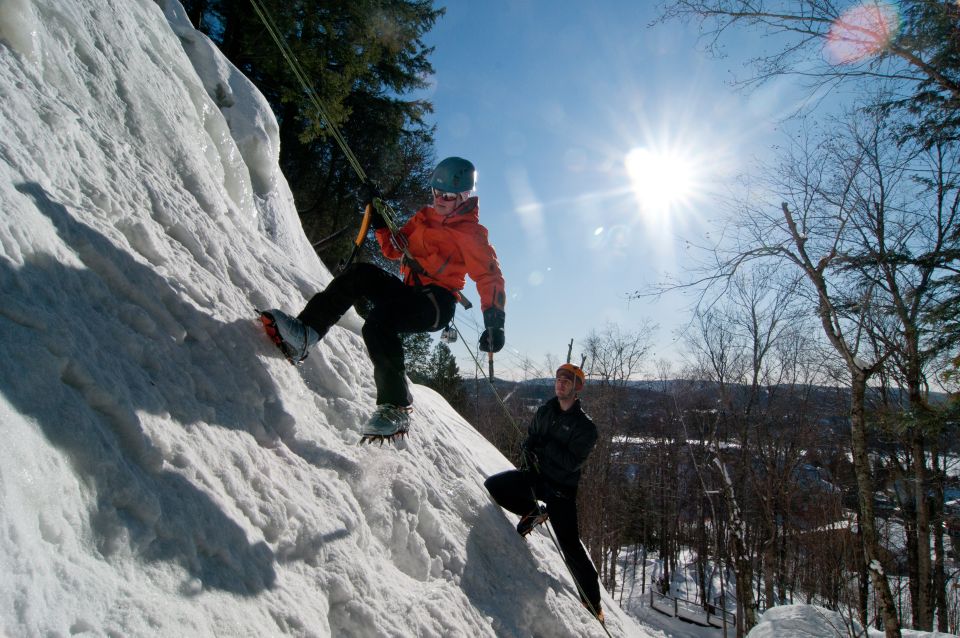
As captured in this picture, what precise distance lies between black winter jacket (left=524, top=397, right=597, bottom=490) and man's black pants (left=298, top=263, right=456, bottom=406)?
4.71 feet

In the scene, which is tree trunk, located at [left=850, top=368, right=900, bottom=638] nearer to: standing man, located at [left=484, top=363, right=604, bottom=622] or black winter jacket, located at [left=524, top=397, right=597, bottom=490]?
standing man, located at [left=484, top=363, right=604, bottom=622]

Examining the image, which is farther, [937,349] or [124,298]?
[937,349]

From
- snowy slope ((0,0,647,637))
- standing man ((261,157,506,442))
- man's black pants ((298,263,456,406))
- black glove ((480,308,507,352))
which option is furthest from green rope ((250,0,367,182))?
black glove ((480,308,507,352))

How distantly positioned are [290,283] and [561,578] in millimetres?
3087

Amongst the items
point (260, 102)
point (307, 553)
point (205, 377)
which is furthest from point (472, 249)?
point (260, 102)

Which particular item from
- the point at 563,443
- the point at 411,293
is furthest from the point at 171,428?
the point at 563,443

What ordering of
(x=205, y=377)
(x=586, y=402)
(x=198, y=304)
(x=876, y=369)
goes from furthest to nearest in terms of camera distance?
(x=586, y=402) < (x=876, y=369) < (x=198, y=304) < (x=205, y=377)

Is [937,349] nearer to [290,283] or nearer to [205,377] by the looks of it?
[290,283]

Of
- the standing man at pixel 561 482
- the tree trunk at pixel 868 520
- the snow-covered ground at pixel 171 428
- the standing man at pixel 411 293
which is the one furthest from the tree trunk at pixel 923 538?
the standing man at pixel 411 293

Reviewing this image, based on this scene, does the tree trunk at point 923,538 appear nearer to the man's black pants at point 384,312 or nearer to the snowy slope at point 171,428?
the snowy slope at point 171,428

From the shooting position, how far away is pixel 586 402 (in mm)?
23266

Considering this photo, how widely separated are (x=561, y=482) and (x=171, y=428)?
2.96 meters

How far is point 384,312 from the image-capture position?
3.22 meters

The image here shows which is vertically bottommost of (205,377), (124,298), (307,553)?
(307,553)
